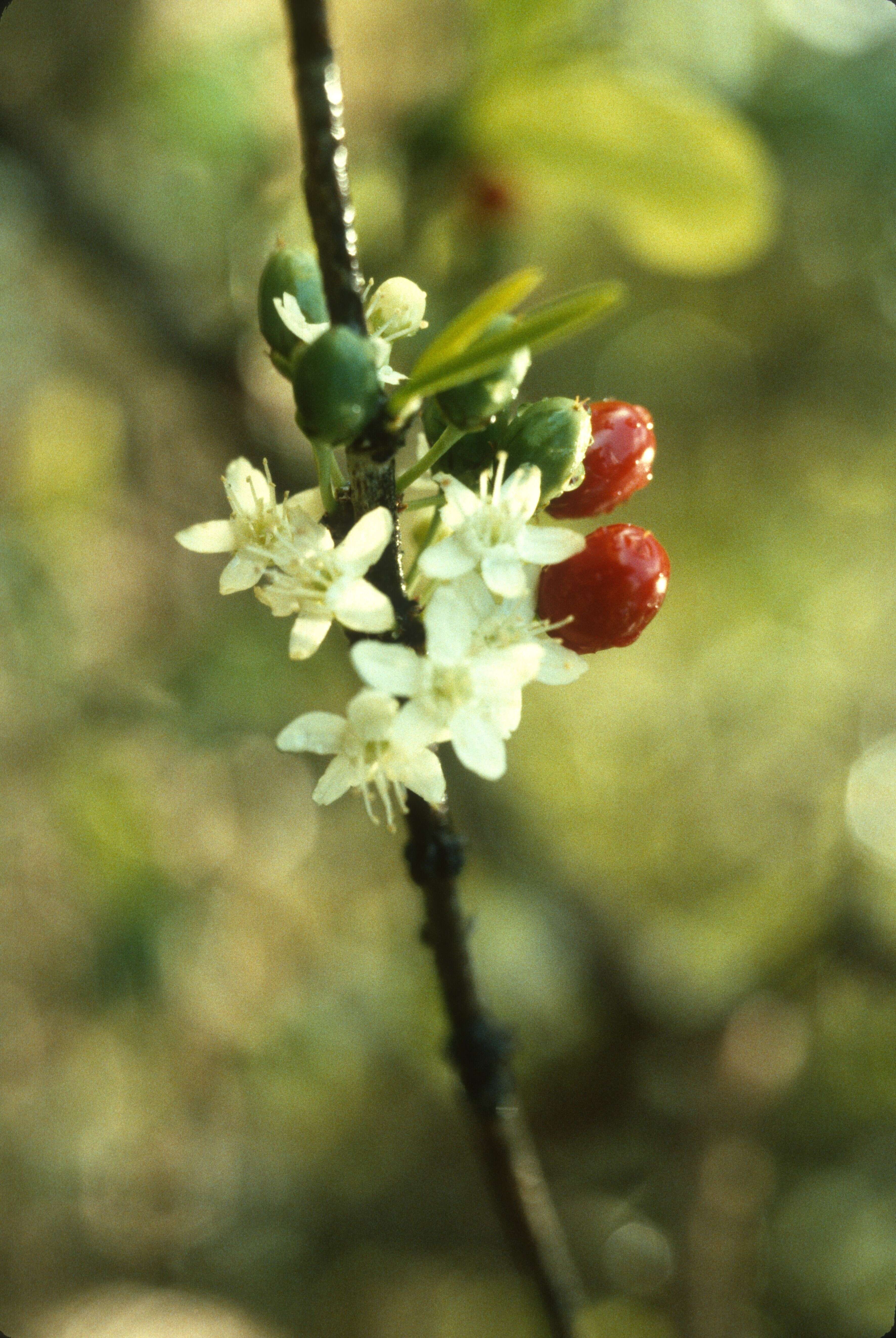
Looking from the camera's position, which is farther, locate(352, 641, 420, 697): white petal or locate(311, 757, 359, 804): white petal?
locate(311, 757, 359, 804): white petal

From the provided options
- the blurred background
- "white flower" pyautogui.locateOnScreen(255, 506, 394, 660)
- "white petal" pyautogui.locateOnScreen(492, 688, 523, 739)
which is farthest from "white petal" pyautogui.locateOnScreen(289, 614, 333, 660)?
Answer: the blurred background

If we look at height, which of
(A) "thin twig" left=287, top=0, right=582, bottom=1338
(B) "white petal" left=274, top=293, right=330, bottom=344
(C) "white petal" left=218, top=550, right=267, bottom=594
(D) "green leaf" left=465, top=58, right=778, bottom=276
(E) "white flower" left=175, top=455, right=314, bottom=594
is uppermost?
(D) "green leaf" left=465, top=58, right=778, bottom=276

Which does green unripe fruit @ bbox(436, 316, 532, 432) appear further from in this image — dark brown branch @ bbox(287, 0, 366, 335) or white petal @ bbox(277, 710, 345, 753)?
white petal @ bbox(277, 710, 345, 753)

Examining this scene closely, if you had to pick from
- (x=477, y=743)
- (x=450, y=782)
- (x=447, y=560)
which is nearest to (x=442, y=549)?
(x=447, y=560)

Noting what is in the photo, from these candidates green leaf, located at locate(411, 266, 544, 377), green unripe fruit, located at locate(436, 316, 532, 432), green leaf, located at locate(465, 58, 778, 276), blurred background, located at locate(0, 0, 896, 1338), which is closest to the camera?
green leaf, located at locate(411, 266, 544, 377)

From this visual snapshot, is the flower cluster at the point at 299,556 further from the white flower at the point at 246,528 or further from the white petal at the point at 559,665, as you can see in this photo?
the white petal at the point at 559,665

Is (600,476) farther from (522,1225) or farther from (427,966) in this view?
(427,966)

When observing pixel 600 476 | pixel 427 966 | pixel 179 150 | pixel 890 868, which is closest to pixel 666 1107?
pixel 427 966

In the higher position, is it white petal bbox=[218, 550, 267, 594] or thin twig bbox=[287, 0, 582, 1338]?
white petal bbox=[218, 550, 267, 594]
